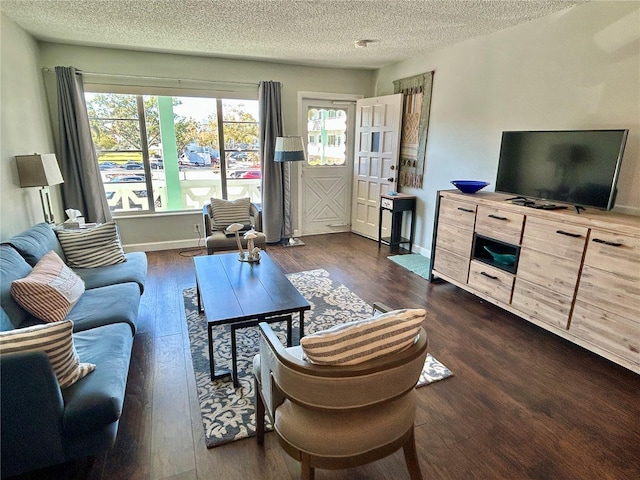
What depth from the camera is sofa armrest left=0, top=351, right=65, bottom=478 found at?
1.26m

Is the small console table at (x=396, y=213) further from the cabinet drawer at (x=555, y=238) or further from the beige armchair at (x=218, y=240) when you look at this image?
the cabinet drawer at (x=555, y=238)

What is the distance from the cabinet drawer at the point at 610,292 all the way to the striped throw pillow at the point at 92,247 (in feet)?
11.9

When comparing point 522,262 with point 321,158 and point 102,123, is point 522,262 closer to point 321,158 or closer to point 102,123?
point 321,158

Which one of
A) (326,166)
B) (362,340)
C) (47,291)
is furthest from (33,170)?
(326,166)

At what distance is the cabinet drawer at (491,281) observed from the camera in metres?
3.01

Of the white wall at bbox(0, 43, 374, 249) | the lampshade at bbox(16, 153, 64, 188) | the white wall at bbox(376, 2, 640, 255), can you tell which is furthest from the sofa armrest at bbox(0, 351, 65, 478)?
the white wall at bbox(376, 2, 640, 255)

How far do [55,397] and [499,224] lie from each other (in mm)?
3131

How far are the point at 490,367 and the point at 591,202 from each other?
4.63 ft

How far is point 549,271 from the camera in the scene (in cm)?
266

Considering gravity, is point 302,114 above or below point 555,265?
above

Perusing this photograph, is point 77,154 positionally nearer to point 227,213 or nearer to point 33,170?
point 33,170

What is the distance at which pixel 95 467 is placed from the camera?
5.33 ft

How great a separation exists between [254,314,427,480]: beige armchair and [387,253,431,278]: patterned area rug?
2822mm

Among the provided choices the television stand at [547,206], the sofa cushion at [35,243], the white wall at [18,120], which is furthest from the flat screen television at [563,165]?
the white wall at [18,120]
